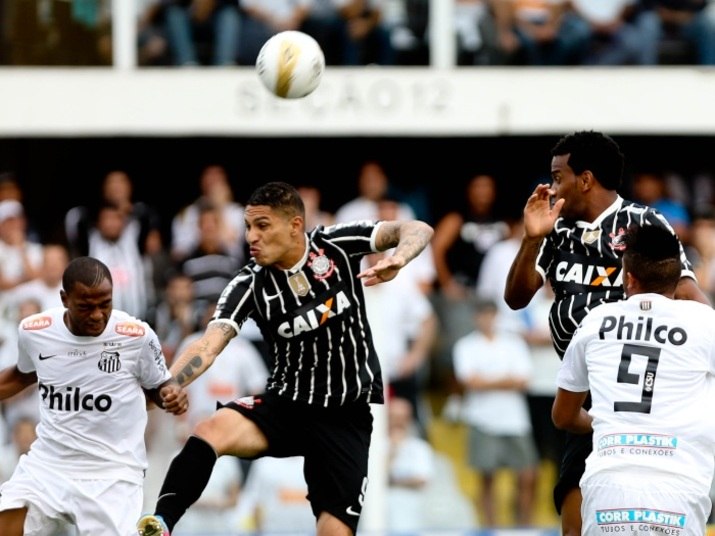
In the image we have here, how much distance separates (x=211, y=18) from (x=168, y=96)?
987 mm

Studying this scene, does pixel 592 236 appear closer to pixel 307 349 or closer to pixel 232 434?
pixel 307 349

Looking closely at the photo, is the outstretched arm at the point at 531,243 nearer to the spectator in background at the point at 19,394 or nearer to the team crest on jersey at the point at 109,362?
the team crest on jersey at the point at 109,362

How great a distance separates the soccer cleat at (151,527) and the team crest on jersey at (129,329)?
38.6 inches

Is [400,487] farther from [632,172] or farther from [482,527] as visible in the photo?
[632,172]

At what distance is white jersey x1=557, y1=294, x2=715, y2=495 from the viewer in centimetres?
681

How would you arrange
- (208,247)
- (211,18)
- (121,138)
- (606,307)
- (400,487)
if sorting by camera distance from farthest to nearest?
1. (121,138)
2. (211,18)
3. (208,247)
4. (400,487)
5. (606,307)

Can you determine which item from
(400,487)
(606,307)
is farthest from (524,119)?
(606,307)

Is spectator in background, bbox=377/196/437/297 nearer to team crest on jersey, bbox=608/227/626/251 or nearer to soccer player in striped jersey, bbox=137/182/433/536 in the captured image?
soccer player in striped jersey, bbox=137/182/433/536

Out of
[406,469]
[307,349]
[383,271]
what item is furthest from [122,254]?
[383,271]

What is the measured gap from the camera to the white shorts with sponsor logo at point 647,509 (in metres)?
6.74

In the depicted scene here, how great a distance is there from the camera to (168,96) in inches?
680

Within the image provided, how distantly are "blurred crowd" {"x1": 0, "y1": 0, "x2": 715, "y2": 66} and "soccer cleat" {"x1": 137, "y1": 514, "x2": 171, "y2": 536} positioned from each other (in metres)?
9.42

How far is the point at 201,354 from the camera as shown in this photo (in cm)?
851

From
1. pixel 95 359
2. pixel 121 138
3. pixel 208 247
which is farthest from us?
pixel 121 138
